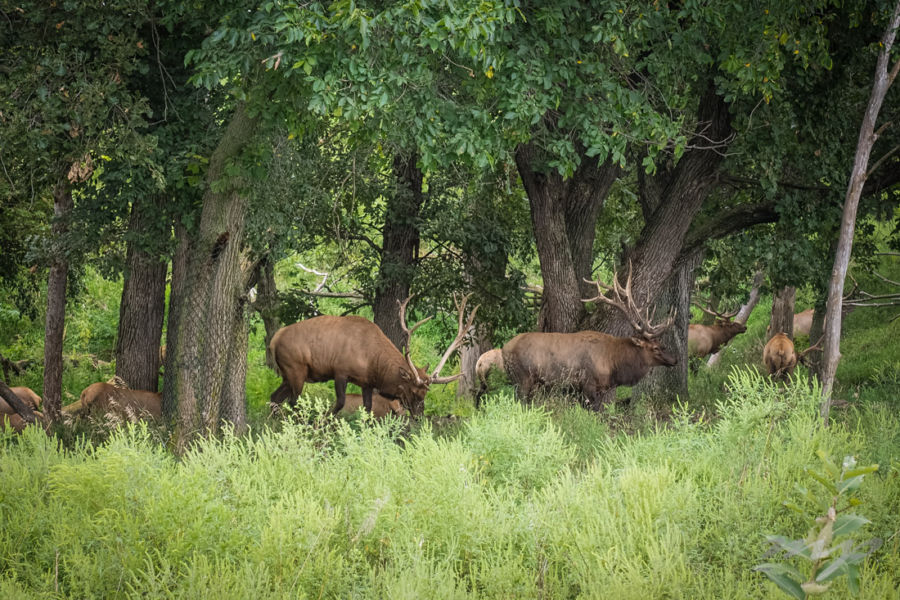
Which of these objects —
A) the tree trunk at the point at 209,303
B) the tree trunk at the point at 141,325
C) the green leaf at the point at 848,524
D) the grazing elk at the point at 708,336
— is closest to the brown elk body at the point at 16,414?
the tree trunk at the point at 141,325

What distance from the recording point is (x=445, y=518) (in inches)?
246

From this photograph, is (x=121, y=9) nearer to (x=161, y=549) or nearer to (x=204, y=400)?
(x=204, y=400)

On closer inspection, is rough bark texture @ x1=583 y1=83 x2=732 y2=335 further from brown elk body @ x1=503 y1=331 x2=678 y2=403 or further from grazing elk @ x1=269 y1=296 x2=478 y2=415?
grazing elk @ x1=269 y1=296 x2=478 y2=415

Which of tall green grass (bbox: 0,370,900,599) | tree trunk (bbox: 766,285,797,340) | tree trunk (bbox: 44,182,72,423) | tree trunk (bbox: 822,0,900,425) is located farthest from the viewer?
tree trunk (bbox: 766,285,797,340)

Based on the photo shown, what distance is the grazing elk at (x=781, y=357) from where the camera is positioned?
56.7 ft

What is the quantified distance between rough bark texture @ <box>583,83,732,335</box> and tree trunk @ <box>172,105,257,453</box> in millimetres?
5788

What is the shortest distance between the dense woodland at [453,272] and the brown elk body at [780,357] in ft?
0.34

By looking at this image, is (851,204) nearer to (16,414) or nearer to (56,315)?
(56,315)

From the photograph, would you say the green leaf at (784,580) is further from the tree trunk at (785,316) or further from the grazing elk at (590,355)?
the tree trunk at (785,316)

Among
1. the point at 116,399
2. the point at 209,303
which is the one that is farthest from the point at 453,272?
the point at 209,303

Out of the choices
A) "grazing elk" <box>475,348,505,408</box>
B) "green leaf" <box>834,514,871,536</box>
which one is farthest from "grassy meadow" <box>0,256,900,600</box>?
"grazing elk" <box>475,348,505,408</box>

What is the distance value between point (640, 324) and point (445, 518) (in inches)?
316

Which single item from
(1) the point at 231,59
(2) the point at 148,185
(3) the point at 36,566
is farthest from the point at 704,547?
(2) the point at 148,185

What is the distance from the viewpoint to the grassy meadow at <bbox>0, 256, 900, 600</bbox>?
17.7 ft
